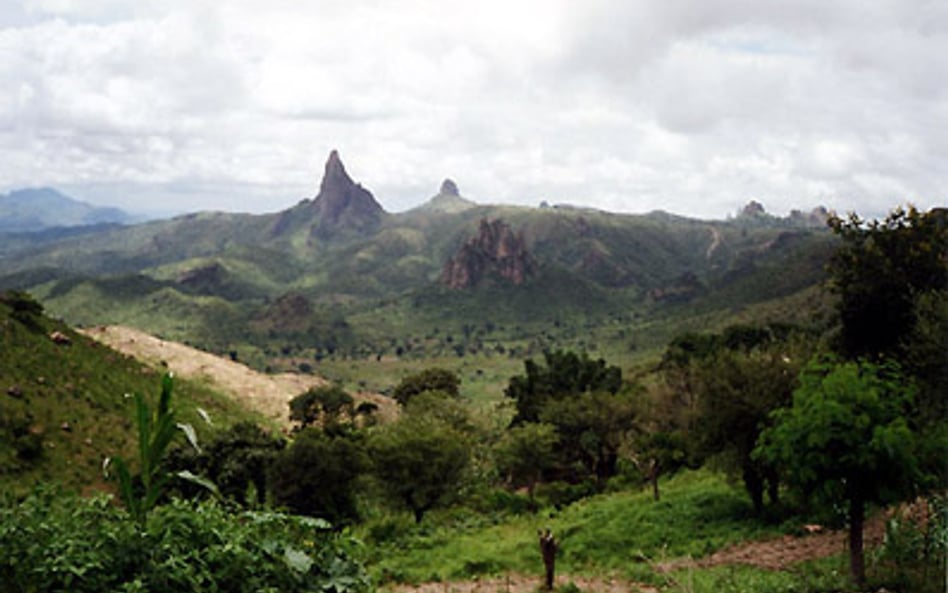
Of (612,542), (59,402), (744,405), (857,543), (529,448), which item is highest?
(744,405)

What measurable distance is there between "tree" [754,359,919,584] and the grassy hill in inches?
869

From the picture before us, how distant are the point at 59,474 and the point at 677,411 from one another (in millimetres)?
40095

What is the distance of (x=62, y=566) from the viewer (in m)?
6.24

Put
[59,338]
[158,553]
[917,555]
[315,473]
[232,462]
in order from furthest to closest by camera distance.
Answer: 1. [59,338]
2. [232,462]
3. [315,473]
4. [917,555]
5. [158,553]

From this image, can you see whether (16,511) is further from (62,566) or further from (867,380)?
(867,380)

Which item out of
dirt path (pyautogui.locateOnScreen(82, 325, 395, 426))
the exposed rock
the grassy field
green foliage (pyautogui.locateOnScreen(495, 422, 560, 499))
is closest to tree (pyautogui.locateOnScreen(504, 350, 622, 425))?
green foliage (pyautogui.locateOnScreen(495, 422, 560, 499))

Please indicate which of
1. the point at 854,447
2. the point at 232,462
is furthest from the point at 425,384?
the point at 854,447

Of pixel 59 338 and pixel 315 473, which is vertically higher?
pixel 59 338

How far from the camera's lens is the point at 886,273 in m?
24.5

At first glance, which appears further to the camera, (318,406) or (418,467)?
(318,406)

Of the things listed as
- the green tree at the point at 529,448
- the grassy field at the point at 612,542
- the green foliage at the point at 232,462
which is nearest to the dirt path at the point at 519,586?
the grassy field at the point at 612,542

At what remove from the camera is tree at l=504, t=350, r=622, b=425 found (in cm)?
6319

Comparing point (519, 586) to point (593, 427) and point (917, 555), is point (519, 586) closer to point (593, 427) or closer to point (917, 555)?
→ point (917, 555)

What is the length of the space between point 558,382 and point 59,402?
4272cm
